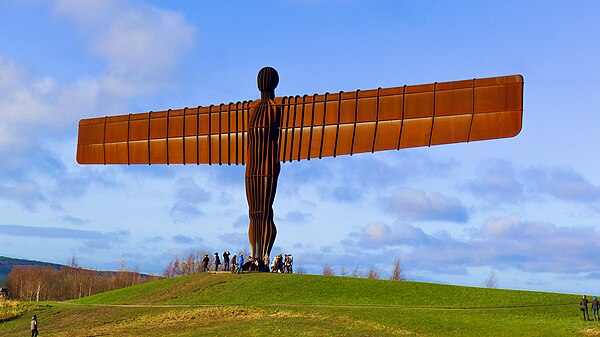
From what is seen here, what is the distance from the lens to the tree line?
70.2 m

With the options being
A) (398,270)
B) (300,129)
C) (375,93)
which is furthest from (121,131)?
(398,270)

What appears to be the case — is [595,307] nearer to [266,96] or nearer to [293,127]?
[293,127]

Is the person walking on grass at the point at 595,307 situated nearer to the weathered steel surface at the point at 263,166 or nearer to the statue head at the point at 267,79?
the weathered steel surface at the point at 263,166

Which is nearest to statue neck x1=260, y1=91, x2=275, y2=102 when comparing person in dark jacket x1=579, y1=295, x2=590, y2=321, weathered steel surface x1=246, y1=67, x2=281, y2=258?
weathered steel surface x1=246, y1=67, x2=281, y2=258

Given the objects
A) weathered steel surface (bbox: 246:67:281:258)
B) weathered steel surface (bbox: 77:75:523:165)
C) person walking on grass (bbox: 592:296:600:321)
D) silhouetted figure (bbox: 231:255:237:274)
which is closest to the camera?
person walking on grass (bbox: 592:296:600:321)

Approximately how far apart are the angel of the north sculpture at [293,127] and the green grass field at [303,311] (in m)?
4.31

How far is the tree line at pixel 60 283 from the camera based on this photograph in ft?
230

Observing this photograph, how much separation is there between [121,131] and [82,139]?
3014mm

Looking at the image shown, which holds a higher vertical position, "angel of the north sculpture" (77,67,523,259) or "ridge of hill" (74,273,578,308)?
"angel of the north sculpture" (77,67,523,259)

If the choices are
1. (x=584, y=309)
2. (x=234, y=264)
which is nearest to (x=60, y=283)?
(x=234, y=264)

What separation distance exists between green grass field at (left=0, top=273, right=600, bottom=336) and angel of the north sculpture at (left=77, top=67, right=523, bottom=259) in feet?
14.1

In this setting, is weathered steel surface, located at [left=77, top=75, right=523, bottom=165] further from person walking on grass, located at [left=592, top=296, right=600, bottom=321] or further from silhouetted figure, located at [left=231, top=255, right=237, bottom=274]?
person walking on grass, located at [left=592, top=296, right=600, bottom=321]

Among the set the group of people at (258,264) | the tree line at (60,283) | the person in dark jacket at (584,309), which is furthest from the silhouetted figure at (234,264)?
the tree line at (60,283)

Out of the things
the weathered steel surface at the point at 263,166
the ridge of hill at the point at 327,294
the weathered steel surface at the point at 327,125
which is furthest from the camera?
the weathered steel surface at the point at 263,166
